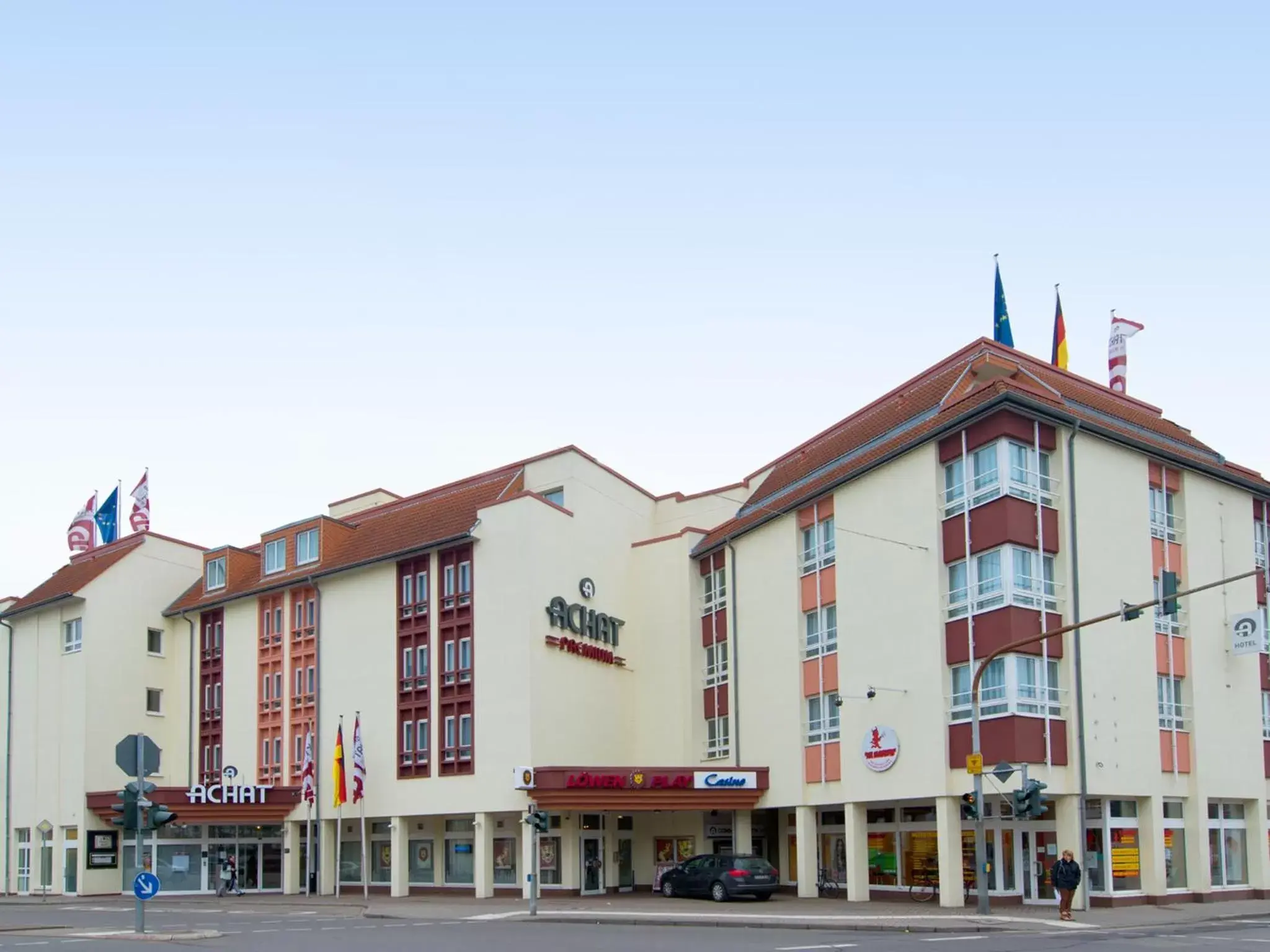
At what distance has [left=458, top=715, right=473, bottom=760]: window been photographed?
161ft

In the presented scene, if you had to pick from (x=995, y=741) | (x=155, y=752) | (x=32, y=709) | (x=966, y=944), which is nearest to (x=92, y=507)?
(x=32, y=709)

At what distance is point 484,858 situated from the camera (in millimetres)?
47938

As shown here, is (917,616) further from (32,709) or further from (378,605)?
(32,709)

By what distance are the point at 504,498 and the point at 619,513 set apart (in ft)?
19.2

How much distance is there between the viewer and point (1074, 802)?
36.5m

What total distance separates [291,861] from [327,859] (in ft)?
6.89

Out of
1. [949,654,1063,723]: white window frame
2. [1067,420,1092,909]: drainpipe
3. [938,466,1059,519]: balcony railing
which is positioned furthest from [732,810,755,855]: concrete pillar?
[938,466,1059,519]: balcony railing

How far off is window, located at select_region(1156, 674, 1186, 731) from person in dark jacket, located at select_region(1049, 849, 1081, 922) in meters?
7.99

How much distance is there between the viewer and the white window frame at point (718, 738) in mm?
48906

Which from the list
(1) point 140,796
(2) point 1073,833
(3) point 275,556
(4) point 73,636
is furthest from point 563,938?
(4) point 73,636

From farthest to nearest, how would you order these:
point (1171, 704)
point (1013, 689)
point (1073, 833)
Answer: point (1171, 704) < point (1073, 833) < point (1013, 689)

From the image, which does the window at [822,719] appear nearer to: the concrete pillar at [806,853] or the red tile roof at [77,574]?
the concrete pillar at [806,853]

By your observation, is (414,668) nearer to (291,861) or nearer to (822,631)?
(291,861)

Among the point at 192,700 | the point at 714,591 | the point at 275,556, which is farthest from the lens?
the point at 192,700
